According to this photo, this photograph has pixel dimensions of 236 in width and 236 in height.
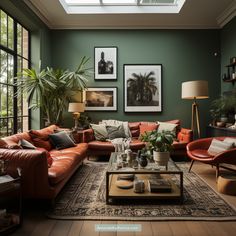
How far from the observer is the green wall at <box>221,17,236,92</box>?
532 centimetres

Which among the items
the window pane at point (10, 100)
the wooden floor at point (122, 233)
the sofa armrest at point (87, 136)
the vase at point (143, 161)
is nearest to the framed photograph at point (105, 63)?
the sofa armrest at point (87, 136)

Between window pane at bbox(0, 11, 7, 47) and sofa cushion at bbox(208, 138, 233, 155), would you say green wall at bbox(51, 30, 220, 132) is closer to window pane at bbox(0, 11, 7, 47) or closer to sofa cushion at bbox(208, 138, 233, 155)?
window pane at bbox(0, 11, 7, 47)

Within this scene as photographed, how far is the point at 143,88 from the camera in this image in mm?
6031

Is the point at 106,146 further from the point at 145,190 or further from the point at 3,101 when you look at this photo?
the point at 3,101

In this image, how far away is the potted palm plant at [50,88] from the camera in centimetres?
478

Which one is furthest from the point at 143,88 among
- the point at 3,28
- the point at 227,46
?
the point at 3,28

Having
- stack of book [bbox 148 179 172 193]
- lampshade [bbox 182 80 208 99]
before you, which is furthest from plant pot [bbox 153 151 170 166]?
Result: lampshade [bbox 182 80 208 99]

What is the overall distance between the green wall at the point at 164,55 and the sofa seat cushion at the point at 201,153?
6.49 ft

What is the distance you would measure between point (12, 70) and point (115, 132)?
101 inches

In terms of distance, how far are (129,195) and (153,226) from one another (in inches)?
21.1

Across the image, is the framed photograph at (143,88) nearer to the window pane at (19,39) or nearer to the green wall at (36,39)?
the green wall at (36,39)

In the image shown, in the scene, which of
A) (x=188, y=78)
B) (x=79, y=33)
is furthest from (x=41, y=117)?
(x=188, y=78)

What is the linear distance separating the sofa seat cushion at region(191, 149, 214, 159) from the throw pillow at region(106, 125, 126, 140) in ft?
5.65

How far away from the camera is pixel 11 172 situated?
2.42 meters
